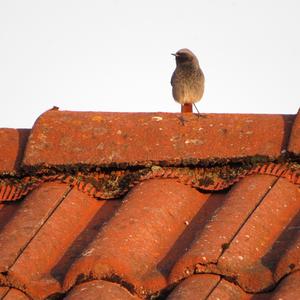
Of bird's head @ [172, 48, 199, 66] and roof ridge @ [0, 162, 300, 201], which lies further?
bird's head @ [172, 48, 199, 66]

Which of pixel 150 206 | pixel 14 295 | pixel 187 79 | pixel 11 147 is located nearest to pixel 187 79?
pixel 187 79

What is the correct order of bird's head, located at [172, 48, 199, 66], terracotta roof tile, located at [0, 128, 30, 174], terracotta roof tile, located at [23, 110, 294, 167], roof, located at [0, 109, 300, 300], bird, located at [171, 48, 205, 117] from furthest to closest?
bird's head, located at [172, 48, 199, 66] < bird, located at [171, 48, 205, 117] < terracotta roof tile, located at [0, 128, 30, 174] < terracotta roof tile, located at [23, 110, 294, 167] < roof, located at [0, 109, 300, 300]

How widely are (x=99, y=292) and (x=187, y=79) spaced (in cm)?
367

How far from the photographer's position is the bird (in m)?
6.10

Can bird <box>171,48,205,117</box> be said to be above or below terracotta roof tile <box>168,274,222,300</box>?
below

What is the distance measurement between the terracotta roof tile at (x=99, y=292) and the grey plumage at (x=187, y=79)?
3483 millimetres

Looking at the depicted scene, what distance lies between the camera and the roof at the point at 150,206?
8.96 ft

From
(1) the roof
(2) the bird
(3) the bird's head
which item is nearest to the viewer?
(1) the roof

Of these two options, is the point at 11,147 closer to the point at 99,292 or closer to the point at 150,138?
the point at 150,138

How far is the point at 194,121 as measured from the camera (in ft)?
12.1

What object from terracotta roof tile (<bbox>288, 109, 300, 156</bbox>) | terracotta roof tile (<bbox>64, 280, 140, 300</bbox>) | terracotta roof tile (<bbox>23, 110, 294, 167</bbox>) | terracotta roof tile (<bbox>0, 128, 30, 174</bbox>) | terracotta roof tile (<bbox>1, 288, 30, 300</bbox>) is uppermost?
terracotta roof tile (<bbox>288, 109, 300, 156</bbox>)

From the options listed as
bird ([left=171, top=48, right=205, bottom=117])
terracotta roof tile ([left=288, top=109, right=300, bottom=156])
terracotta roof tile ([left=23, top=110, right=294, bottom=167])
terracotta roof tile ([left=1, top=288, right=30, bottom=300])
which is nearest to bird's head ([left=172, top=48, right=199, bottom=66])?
bird ([left=171, top=48, right=205, bottom=117])

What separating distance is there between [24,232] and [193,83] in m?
3.23

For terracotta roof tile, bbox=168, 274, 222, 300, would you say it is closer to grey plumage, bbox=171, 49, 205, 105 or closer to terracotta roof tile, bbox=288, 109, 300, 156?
terracotta roof tile, bbox=288, 109, 300, 156
